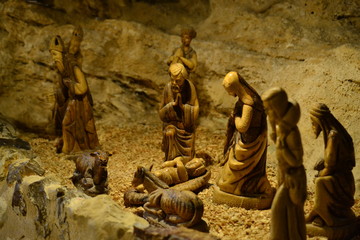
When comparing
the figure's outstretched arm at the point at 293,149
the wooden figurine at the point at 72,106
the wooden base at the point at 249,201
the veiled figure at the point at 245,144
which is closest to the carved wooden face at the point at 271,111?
the figure's outstretched arm at the point at 293,149

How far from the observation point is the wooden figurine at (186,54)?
732cm

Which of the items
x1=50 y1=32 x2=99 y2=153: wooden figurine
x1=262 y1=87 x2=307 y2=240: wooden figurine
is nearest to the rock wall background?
x1=50 y1=32 x2=99 y2=153: wooden figurine

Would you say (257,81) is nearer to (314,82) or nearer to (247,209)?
(314,82)

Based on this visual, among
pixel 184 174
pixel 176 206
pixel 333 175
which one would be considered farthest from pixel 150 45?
pixel 333 175

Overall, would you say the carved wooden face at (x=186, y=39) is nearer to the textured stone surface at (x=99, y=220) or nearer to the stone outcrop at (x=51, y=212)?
the stone outcrop at (x=51, y=212)

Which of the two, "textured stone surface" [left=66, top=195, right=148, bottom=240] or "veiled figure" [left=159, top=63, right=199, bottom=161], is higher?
→ "veiled figure" [left=159, top=63, right=199, bottom=161]

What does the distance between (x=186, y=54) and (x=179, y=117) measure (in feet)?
5.85

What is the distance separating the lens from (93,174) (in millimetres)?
5480

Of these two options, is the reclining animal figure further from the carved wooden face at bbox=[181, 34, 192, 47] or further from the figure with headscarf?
the carved wooden face at bbox=[181, 34, 192, 47]

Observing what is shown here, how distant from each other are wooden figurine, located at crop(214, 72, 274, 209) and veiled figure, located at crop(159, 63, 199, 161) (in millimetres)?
758

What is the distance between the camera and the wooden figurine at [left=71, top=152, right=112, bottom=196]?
5.42 meters

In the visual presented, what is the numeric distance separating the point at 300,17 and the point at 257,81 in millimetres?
1237

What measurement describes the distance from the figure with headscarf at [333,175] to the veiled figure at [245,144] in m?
0.79

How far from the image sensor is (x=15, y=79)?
332 inches
